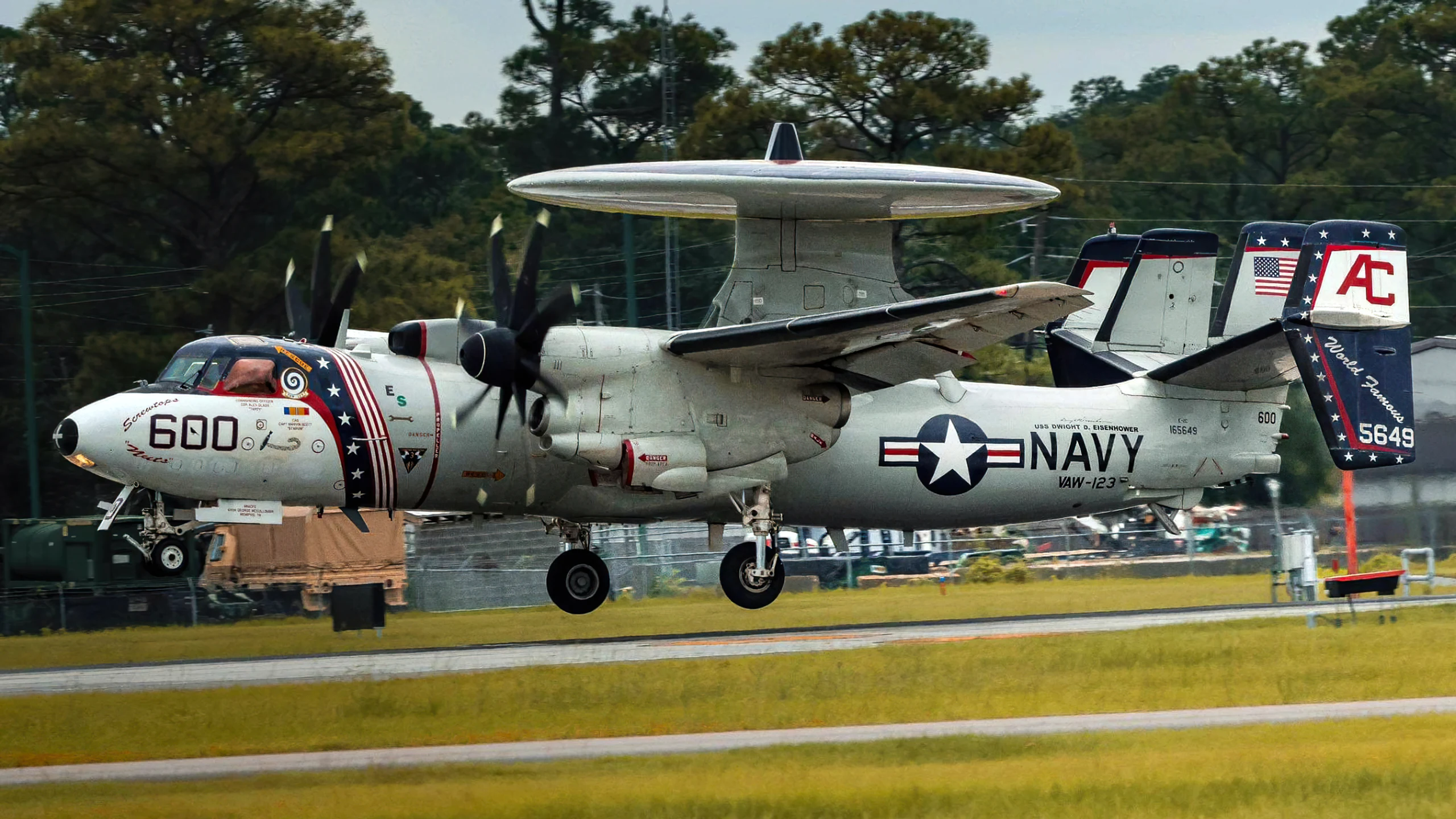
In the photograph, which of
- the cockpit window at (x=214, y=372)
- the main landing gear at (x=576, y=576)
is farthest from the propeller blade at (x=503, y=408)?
the cockpit window at (x=214, y=372)

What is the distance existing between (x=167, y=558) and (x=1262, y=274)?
1877 cm

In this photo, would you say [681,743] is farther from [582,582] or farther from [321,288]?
[321,288]

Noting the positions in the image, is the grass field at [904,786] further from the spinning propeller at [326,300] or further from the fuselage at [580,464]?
the spinning propeller at [326,300]

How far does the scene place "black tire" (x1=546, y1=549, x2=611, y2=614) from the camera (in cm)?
2639

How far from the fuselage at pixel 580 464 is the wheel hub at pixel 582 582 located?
1.57 meters

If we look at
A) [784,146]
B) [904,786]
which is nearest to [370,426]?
[784,146]

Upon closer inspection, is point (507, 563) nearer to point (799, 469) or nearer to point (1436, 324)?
point (799, 469)

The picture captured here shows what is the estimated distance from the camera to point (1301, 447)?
4462cm

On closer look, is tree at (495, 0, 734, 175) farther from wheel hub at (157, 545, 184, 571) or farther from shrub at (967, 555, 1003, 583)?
wheel hub at (157, 545, 184, 571)

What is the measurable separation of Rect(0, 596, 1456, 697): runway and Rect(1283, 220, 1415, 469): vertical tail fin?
2.73m

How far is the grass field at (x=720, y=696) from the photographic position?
1627 cm

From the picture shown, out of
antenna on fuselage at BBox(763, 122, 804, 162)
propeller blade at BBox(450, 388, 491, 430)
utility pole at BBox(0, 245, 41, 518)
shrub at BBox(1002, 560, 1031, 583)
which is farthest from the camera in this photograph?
utility pole at BBox(0, 245, 41, 518)

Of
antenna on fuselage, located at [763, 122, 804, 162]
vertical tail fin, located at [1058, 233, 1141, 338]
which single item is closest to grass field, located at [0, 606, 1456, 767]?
antenna on fuselage, located at [763, 122, 804, 162]

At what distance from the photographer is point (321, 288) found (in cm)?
2505
